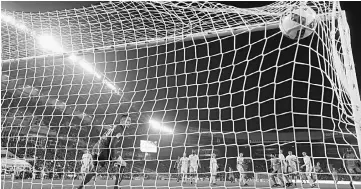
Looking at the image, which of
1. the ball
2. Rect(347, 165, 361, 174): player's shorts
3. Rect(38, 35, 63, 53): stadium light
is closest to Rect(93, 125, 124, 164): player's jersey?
Rect(38, 35, 63, 53): stadium light

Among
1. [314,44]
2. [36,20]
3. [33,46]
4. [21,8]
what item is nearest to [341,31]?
[314,44]

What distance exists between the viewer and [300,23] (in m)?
3.28

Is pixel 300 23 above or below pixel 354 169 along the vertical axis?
above

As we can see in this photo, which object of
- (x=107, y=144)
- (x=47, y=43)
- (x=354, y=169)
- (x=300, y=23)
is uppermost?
(x=300, y=23)

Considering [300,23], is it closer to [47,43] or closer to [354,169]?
[47,43]

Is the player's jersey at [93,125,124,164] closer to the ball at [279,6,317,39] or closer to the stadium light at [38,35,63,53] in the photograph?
the stadium light at [38,35,63,53]

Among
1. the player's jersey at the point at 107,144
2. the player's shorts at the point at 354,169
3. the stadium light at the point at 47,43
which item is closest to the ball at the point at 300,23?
the player's jersey at the point at 107,144

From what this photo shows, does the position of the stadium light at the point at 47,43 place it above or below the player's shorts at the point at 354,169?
above

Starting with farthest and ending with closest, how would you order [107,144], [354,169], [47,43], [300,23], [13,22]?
1. [354,169]
2. [47,43]
3. [13,22]
4. [107,144]
5. [300,23]

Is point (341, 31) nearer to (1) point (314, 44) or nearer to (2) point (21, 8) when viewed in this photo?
(1) point (314, 44)

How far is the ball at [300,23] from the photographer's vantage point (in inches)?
130

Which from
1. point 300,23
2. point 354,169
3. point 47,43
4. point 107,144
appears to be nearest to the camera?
point 300,23

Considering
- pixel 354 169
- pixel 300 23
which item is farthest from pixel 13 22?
pixel 354 169

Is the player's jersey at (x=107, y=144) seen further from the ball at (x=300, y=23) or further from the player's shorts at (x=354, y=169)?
the player's shorts at (x=354, y=169)
